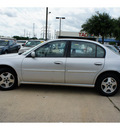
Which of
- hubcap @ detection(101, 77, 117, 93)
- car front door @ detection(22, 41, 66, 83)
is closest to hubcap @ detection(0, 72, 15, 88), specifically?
car front door @ detection(22, 41, 66, 83)

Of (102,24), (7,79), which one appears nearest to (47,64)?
(7,79)

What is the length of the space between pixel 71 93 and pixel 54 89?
0.61m

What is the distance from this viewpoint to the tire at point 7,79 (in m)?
4.33

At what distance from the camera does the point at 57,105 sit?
3574mm

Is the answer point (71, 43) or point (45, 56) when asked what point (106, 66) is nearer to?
point (71, 43)

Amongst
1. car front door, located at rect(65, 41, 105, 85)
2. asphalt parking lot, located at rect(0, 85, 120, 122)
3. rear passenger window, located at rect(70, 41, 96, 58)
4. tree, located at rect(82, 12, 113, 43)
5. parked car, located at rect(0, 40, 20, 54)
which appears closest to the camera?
asphalt parking lot, located at rect(0, 85, 120, 122)

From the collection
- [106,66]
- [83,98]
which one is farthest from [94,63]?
[83,98]

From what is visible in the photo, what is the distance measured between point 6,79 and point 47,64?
1.35 meters

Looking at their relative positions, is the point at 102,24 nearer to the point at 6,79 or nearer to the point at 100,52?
the point at 100,52

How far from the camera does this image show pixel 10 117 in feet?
9.70

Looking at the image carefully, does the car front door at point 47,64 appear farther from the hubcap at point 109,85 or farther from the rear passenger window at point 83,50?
the hubcap at point 109,85

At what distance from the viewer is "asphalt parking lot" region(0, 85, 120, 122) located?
2996mm

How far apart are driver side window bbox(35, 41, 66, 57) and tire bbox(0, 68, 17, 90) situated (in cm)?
97

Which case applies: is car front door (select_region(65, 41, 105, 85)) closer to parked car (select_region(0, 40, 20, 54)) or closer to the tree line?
parked car (select_region(0, 40, 20, 54))
